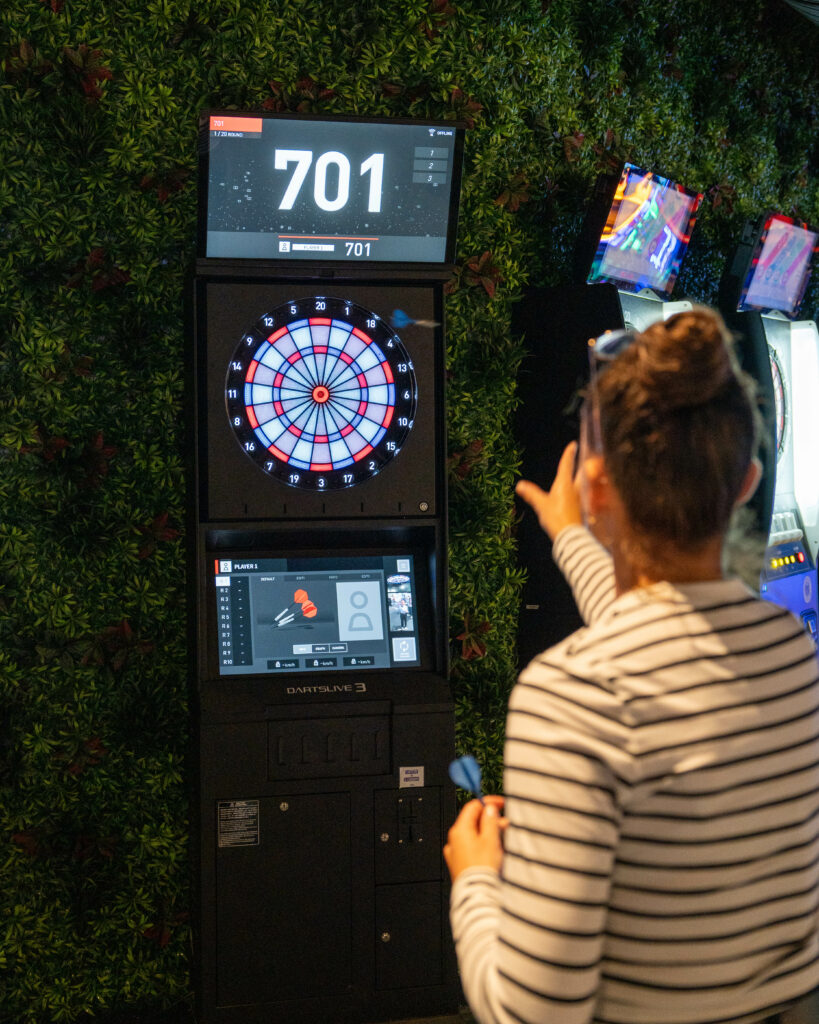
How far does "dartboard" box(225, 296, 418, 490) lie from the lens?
254cm

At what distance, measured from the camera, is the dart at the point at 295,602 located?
258 cm

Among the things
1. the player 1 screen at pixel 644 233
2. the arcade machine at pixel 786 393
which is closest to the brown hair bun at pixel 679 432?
the player 1 screen at pixel 644 233

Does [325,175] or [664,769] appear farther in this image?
[325,175]

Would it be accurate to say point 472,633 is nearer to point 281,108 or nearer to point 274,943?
point 274,943

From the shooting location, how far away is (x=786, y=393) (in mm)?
3789

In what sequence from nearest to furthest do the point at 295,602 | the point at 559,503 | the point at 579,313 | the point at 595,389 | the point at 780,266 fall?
1. the point at 595,389
2. the point at 559,503
3. the point at 295,602
4. the point at 579,313
5. the point at 780,266

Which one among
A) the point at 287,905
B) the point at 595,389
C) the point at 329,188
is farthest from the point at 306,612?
the point at 595,389

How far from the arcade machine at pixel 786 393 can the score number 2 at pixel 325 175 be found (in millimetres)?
1650

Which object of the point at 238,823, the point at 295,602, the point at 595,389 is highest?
the point at 595,389

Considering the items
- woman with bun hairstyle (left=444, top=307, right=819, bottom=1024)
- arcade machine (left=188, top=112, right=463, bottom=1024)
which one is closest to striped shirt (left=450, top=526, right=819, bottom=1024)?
woman with bun hairstyle (left=444, top=307, right=819, bottom=1024)

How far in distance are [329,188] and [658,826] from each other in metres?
1.92

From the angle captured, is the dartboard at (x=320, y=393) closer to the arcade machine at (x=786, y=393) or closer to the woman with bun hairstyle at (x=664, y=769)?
the woman with bun hairstyle at (x=664, y=769)

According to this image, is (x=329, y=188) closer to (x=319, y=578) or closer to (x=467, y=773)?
(x=319, y=578)

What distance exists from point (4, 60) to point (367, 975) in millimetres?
2537
